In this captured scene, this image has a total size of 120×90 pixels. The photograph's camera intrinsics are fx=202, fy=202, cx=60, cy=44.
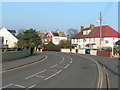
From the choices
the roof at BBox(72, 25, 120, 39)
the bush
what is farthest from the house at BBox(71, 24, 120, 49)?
the bush

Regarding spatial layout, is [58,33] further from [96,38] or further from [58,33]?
[96,38]

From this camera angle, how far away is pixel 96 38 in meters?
75.9

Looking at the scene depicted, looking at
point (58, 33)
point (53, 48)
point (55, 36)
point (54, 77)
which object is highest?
point (58, 33)

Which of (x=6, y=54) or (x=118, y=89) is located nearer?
(x=118, y=89)

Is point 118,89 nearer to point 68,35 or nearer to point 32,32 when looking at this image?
point 32,32

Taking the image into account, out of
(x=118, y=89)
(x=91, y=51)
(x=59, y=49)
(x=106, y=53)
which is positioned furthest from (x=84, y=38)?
(x=118, y=89)

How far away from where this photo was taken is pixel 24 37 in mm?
98312

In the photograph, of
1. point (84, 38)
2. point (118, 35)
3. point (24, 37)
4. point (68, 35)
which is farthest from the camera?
point (68, 35)

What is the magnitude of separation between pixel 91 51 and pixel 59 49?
23458 mm

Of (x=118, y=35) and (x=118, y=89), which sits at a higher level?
(x=118, y=35)

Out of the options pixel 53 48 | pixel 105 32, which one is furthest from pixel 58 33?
pixel 105 32

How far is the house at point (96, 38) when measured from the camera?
73125 millimetres

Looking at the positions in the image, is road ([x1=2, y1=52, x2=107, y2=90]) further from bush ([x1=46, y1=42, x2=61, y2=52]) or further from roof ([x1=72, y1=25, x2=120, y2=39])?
bush ([x1=46, y1=42, x2=61, y2=52])

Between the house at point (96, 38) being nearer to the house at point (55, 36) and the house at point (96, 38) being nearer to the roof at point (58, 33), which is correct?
the house at point (55, 36)
